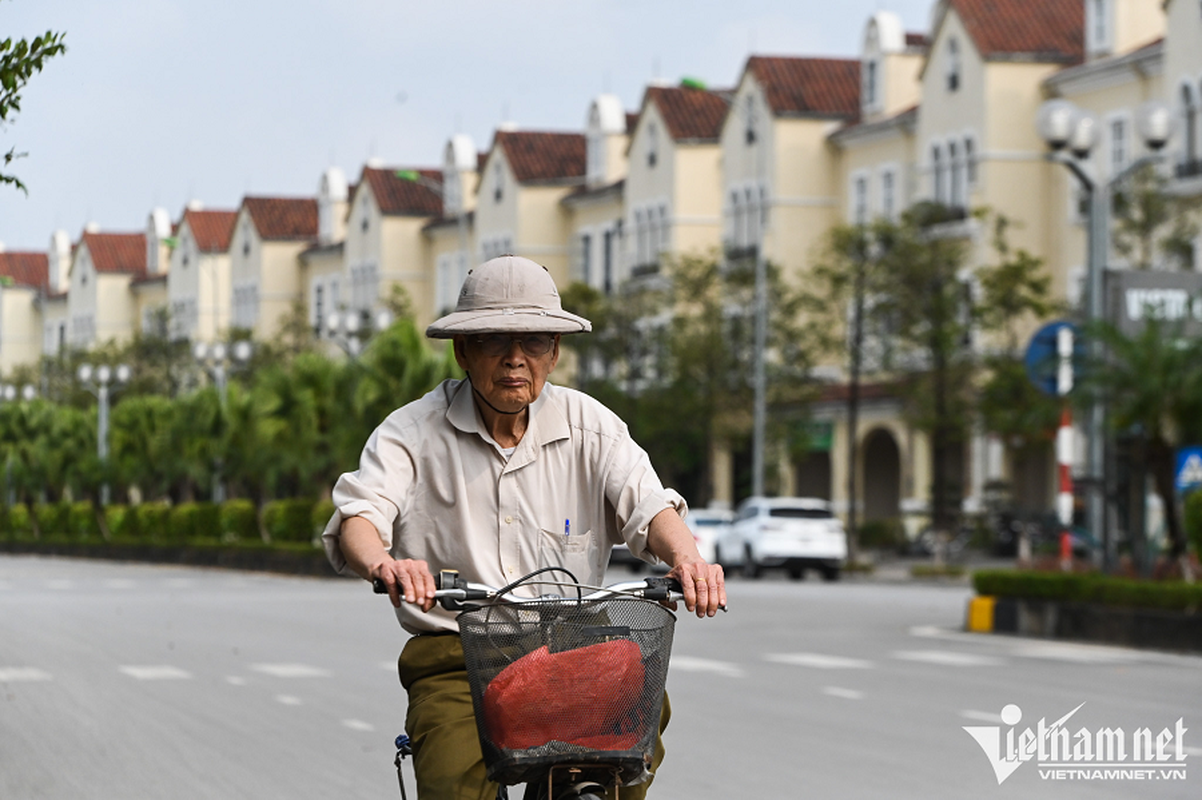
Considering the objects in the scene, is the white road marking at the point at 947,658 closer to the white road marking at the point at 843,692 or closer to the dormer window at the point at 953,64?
the white road marking at the point at 843,692

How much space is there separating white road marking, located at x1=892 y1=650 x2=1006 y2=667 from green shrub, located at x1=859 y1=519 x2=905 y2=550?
34.6m

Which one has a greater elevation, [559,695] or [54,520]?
[559,695]

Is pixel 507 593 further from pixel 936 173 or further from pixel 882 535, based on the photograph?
pixel 936 173

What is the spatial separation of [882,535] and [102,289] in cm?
6968

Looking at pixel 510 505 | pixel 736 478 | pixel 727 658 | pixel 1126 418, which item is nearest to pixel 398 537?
pixel 510 505

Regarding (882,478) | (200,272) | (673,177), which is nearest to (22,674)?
(882,478)

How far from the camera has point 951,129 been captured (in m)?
55.7

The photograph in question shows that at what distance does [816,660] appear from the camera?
64.1 feet

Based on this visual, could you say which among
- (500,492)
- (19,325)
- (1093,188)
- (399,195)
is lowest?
(500,492)

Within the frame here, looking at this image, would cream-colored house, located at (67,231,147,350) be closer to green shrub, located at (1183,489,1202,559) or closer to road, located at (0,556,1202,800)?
road, located at (0,556,1202,800)

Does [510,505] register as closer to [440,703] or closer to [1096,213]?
[440,703]

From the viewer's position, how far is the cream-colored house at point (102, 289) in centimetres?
11606

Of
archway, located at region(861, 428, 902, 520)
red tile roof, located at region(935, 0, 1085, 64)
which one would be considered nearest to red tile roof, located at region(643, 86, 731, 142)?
archway, located at region(861, 428, 902, 520)

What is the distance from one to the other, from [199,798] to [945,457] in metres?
48.3
